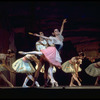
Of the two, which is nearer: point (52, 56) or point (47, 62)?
point (52, 56)

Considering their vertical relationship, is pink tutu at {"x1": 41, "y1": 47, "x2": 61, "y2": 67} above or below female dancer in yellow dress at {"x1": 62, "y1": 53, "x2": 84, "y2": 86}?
above

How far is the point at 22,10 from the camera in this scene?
352 inches

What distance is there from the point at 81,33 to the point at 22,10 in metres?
2.50
